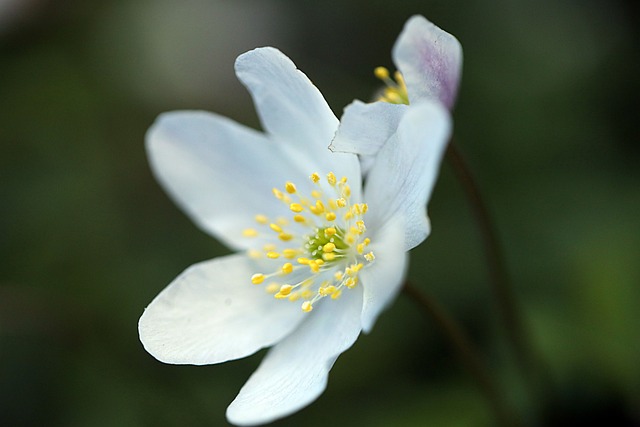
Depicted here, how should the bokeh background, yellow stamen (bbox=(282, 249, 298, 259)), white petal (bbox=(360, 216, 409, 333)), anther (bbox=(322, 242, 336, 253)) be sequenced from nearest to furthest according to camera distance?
white petal (bbox=(360, 216, 409, 333))
anther (bbox=(322, 242, 336, 253))
yellow stamen (bbox=(282, 249, 298, 259))
the bokeh background

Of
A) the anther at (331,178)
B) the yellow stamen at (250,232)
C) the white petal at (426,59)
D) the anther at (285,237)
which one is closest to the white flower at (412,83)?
the white petal at (426,59)

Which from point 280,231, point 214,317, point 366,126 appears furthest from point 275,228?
point 366,126

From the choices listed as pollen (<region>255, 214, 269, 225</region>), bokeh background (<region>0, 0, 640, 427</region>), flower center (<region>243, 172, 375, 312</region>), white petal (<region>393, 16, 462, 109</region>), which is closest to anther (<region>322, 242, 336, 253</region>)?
flower center (<region>243, 172, 375, 312</region>)

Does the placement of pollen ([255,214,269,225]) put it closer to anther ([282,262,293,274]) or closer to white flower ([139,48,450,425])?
white flower ([139,48,450,425])

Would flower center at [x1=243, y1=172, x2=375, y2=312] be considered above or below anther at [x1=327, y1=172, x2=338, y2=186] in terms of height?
below

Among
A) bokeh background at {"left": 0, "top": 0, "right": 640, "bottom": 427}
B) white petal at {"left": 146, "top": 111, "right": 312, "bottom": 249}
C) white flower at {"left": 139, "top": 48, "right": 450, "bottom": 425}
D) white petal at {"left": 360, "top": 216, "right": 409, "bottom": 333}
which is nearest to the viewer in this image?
white petal at {"left": 360, "top": 216, "right": 409, "bottom": 333}

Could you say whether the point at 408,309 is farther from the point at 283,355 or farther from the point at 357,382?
the point at 283,355

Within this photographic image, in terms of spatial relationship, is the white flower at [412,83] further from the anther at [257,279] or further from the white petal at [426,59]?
the anther at [257,279]
